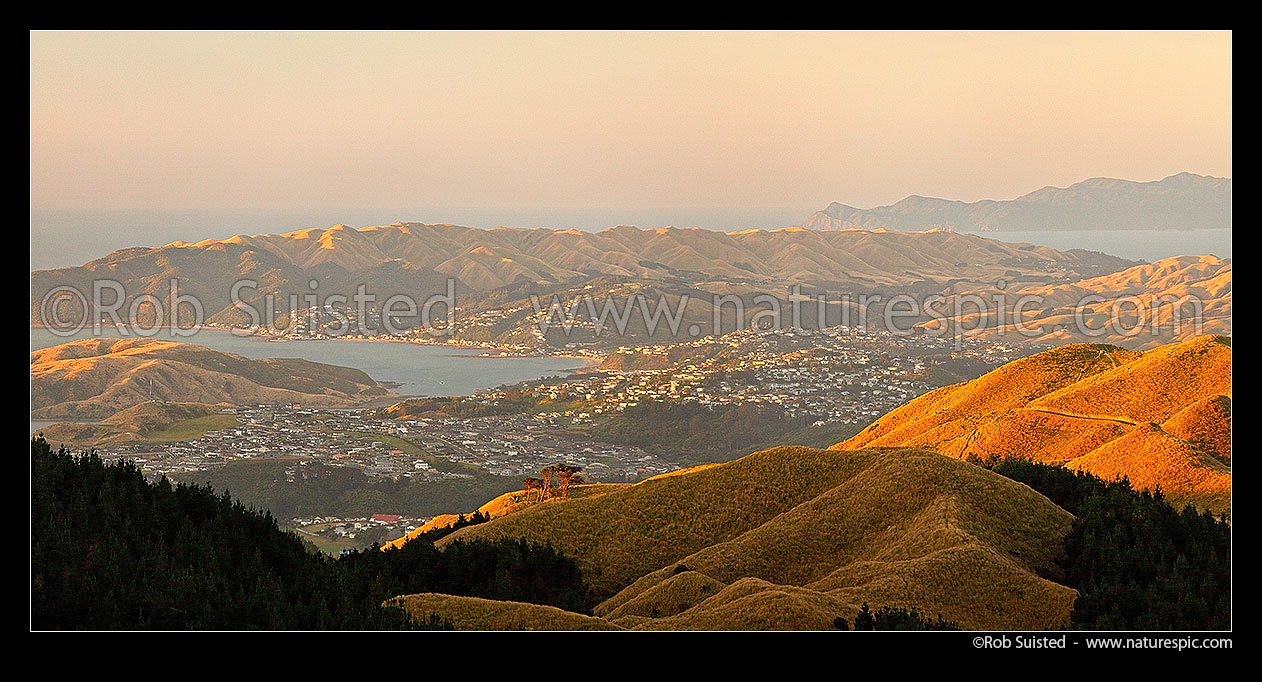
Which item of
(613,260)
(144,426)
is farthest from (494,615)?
(613,260)

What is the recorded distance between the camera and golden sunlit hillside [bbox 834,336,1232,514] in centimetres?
3347

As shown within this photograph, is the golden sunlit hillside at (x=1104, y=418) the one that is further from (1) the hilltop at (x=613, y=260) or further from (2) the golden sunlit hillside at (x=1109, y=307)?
(1) the hilltop at (x=613, y=260)

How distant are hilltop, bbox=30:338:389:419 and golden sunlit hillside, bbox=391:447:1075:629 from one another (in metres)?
91.9

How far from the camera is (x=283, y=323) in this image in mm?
140000

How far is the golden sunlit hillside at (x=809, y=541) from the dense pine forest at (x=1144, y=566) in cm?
77

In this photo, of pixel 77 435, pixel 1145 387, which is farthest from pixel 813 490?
pixel 77 435

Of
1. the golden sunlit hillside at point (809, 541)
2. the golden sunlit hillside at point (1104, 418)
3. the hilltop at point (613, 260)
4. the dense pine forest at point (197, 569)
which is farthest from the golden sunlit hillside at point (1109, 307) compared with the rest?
the dense pine forest at point (197, 569)

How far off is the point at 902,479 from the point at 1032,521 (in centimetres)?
326

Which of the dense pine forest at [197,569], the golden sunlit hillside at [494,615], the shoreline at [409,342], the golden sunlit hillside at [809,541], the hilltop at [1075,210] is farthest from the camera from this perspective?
the shoreline at [409,342]

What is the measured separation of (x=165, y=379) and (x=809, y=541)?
10267cm

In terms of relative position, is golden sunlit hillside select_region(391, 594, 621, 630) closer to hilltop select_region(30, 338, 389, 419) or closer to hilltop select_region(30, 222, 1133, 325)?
hilltop select_region(30, 338, 389, 419)

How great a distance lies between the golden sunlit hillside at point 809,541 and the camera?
57.7ft

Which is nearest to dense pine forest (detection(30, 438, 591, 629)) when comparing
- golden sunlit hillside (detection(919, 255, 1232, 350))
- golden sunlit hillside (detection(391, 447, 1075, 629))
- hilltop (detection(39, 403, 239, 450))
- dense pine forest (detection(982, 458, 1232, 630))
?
golden sunlit hillside (detection(391, 447, 1075, 629))
